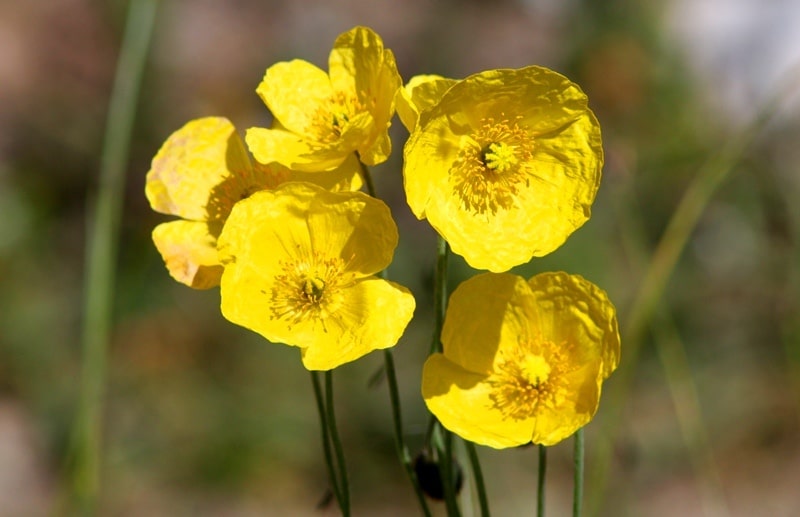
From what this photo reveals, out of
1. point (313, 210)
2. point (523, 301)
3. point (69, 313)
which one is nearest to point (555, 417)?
point (523, 301)

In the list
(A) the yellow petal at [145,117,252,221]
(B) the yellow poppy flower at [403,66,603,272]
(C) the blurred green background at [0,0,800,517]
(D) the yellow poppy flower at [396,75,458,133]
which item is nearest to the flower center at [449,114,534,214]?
(B) the yellow poppy flower at [403,66,603,272]

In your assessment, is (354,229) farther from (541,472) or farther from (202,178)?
(541,472)

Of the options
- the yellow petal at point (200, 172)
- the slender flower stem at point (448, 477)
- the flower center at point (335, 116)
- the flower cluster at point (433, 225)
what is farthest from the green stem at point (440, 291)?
the yellow petal at point (200, 172)

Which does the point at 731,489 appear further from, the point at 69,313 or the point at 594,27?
the point at 69,313

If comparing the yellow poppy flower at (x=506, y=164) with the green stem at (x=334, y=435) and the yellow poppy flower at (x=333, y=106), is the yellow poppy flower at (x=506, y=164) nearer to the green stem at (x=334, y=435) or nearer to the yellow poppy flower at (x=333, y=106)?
the yellow poppy flower at (x=333, y=106)

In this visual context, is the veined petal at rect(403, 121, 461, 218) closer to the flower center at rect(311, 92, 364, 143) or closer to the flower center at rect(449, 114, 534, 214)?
the flower center at rect(449, 114, 534, 214)

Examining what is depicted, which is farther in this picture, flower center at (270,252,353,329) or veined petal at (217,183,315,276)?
flower center at (270,252,353,329)

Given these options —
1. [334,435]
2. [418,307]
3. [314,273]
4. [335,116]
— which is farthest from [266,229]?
[418,307]
